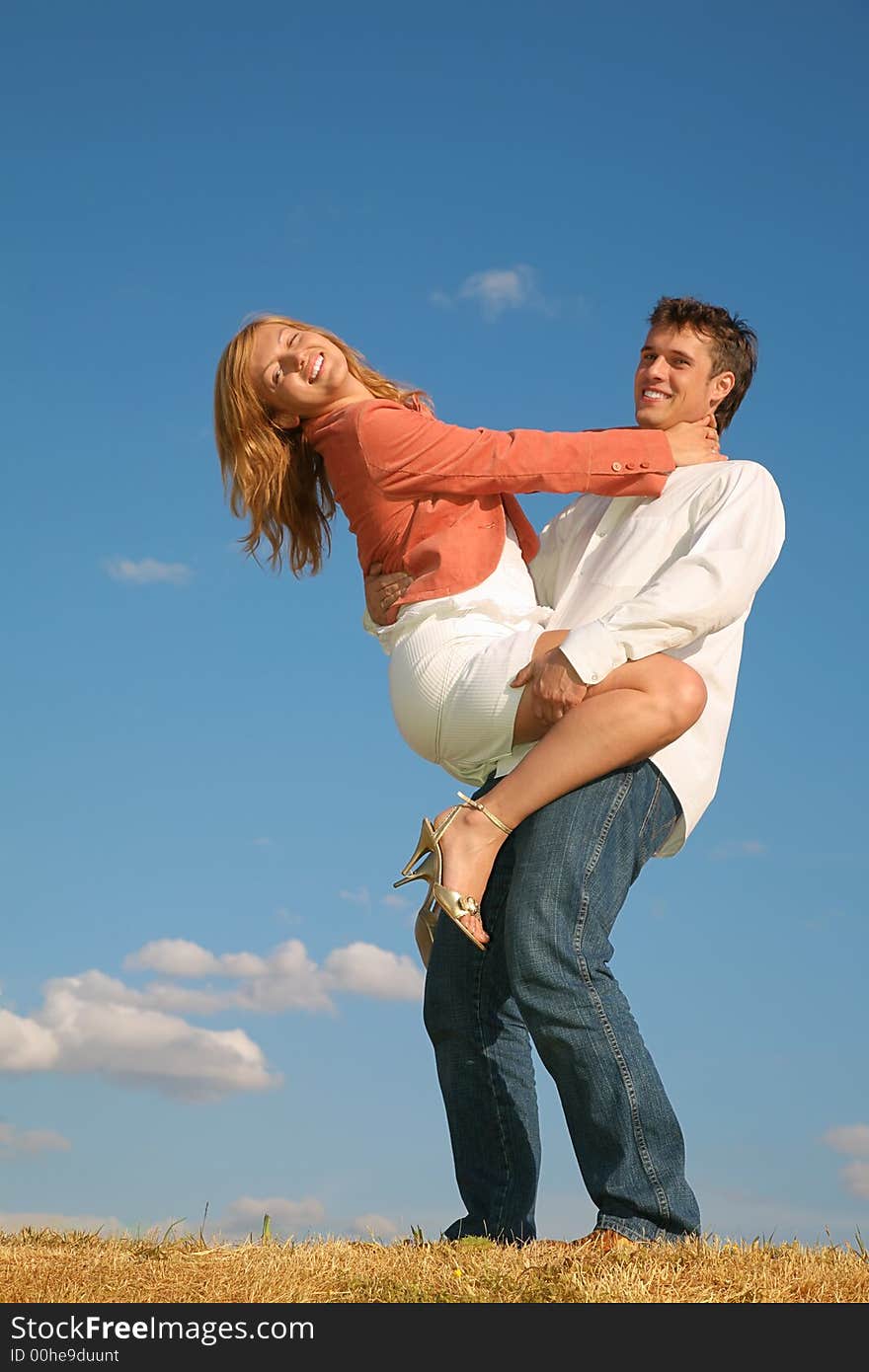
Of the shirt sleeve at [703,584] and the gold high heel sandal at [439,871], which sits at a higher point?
the shirt sleeve at [703,584]

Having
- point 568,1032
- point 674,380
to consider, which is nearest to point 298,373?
point 674,380

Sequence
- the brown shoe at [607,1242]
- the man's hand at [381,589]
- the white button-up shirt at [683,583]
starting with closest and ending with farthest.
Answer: the brown shoe at [607,1242], the white button-up shirt at [683,583], the man's hand at [381,589]

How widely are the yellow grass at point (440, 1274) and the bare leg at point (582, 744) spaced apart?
94 cm

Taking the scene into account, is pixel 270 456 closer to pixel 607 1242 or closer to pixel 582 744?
pixel 582 744

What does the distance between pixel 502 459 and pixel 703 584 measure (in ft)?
2.66

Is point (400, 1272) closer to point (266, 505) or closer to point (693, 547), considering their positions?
point (693, 547)

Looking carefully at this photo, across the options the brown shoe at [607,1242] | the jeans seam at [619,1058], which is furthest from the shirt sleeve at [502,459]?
the brown shoe at [607,1242]

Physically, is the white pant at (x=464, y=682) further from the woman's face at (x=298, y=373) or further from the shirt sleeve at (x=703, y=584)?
the woman's face at (x=298, y=373)

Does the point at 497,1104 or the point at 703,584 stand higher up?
the point at 703,584

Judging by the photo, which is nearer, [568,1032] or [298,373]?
[568,1032]

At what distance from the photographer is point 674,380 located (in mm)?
4887

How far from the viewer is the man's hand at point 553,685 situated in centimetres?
416

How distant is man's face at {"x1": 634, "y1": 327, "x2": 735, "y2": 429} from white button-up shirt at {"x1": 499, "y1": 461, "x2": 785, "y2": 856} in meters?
0.26

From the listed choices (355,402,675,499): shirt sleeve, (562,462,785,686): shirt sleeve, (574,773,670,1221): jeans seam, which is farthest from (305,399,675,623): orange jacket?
(574,773,670,1221): jeans seam
